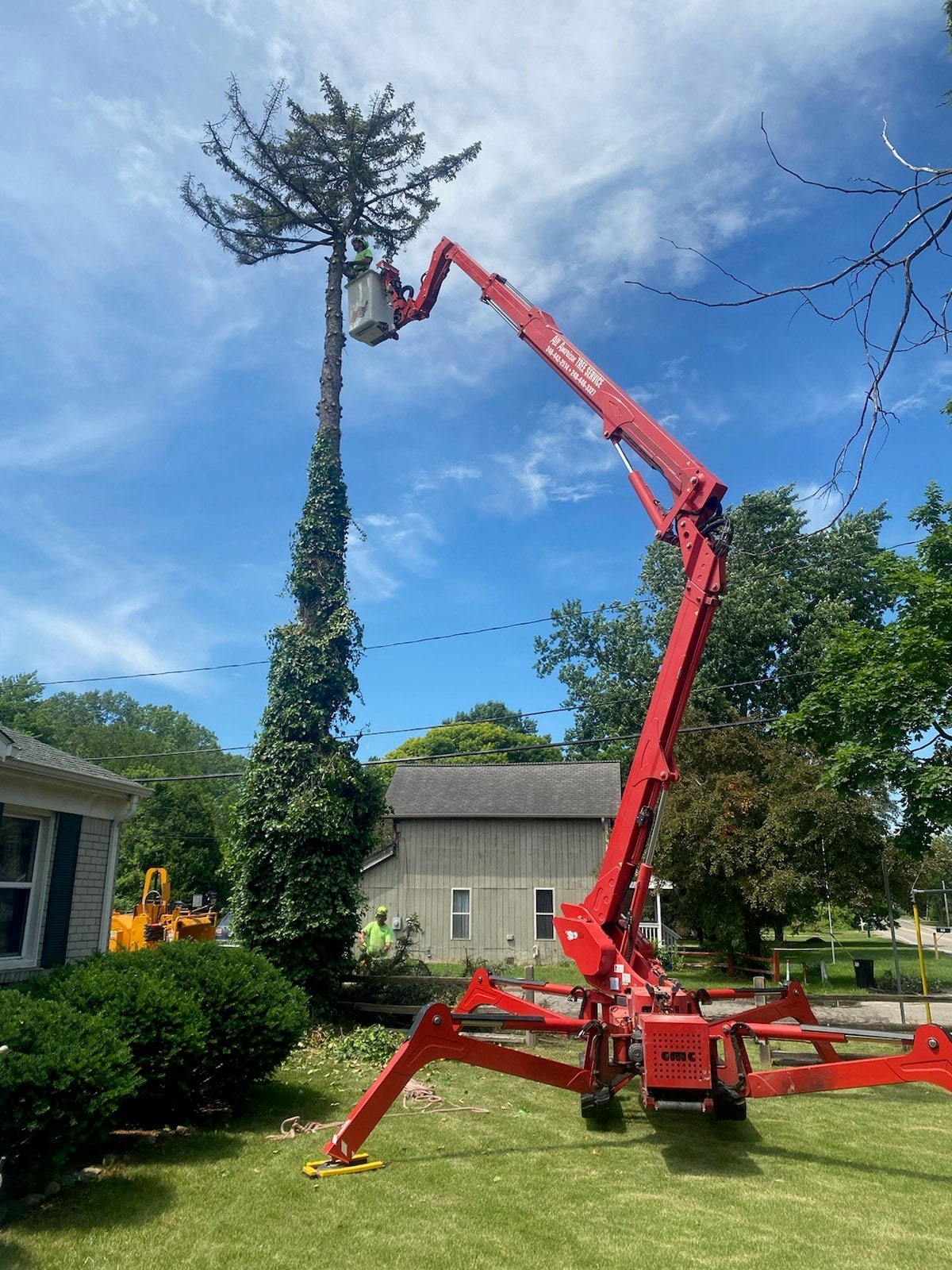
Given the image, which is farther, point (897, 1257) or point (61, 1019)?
point (61, 1019)

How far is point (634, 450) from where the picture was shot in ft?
30.1

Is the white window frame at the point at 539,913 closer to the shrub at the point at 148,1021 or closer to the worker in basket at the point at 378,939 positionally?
the worker in basket at the point at 378,939

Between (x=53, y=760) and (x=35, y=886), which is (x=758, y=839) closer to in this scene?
(x=53, y=760)

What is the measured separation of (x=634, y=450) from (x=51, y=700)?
65789 mm

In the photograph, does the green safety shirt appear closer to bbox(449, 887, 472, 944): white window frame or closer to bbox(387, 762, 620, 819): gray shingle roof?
bbox(449, 887, 472, 944): white window frame

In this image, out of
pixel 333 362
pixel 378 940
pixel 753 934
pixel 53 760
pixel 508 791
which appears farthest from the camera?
pixel 508 791

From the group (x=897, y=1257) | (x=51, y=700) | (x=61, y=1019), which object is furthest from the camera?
(x=51, y=700)

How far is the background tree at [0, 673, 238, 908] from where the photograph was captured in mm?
36844

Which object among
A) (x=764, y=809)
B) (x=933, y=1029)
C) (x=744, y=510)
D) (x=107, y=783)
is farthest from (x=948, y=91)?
(x=744, y=510)

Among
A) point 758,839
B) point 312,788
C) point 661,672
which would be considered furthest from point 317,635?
point 758,839

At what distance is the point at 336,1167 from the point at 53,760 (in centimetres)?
560

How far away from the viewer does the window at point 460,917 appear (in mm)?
24766

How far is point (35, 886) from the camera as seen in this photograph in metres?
8.37

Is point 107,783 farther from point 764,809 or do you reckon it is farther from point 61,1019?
point 764,809
